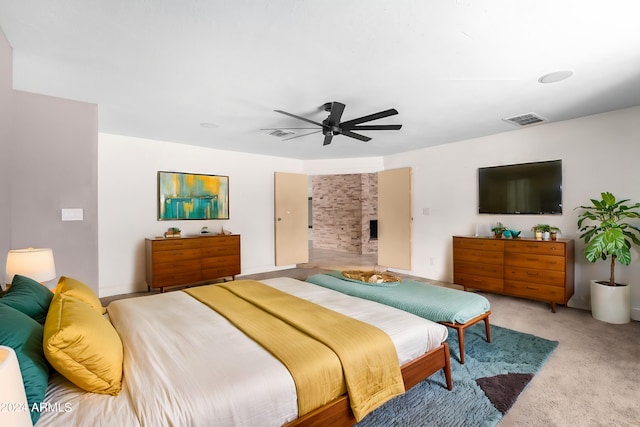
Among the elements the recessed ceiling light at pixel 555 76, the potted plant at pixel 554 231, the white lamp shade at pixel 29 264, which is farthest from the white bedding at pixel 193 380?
the potted plant at pixel 554 231

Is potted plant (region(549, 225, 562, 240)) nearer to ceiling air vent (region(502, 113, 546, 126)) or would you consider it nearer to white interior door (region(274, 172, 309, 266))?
ceiling air vent (region(502, 113, 546, 126))

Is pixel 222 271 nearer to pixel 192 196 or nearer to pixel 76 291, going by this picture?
pixel 192 196

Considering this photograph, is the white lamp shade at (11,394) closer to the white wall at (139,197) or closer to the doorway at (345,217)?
the white wall at (139,197)

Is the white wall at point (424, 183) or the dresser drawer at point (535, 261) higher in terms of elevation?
the white wall at point (424, 183)

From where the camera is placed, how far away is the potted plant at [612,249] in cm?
325

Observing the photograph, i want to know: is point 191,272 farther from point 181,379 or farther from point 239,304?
point 181,379

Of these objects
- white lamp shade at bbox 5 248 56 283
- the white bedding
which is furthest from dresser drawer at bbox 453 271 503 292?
white lamp shade at bbox 5 248 56 283

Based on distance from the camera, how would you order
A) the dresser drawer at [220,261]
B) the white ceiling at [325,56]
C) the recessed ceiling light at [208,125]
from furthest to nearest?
the dresser drawer at [220,261]
the recessed ceiling light at [208,125]
the white ceiling at [325,56]

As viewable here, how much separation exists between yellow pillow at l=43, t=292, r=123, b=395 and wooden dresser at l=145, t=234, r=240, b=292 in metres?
3.31

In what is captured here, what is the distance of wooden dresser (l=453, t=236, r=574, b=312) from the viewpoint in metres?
3.64

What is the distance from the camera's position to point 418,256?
5.68 meters

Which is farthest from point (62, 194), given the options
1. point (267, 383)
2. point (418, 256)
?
point (418, 256)

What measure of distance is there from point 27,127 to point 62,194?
0.66 metres

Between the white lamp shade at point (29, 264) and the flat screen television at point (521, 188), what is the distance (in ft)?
17.3
